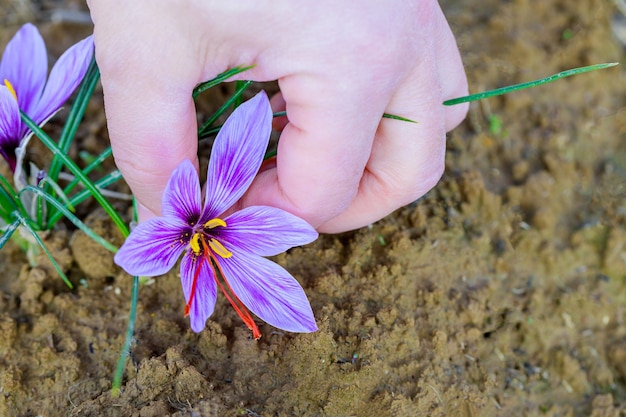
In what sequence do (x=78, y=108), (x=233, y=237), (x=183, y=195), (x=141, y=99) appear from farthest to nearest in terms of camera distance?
(x=78, y=108) → (x=233, y=237) → (x=183, y=195) → (x=141, y=99)

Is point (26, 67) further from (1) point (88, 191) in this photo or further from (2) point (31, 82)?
(1) point (88, 191)

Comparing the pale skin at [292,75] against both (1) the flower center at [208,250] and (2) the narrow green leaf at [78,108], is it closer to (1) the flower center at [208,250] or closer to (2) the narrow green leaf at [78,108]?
(1) the flower center at [208,250]

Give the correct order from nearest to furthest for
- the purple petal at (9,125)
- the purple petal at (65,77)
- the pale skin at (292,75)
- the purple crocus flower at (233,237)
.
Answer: the pale skin at (292,75) < the purple crocus flower at (233,237) < the purple petal at (9,125) < the purple petal at (65,77)

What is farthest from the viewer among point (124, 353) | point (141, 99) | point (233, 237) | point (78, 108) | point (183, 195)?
point (78, 108)

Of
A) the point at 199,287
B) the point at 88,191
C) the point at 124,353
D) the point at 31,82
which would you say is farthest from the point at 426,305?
the point at 31,82

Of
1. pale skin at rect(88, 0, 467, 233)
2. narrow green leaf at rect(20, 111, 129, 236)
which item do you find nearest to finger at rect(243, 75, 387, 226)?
pale skin at rect(88, 0, 467, 233)

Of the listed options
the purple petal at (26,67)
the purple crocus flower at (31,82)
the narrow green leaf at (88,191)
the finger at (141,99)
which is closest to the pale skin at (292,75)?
the finger at (141,99)
